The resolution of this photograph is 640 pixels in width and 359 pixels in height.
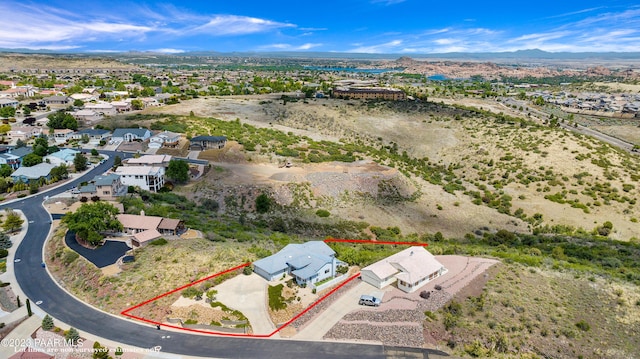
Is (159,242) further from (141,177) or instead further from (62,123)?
(62,123)

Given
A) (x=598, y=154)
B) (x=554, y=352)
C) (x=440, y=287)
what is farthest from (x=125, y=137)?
(x=598, y=154)

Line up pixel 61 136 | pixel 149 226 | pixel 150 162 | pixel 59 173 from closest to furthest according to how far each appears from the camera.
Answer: pixel 149 226 → pixel 59 173 → pixel 150 162 → pixel 61 136

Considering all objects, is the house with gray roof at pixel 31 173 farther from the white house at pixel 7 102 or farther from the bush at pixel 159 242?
the white house at pixel 7 102

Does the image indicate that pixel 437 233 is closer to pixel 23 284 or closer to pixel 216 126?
pixel 23 284

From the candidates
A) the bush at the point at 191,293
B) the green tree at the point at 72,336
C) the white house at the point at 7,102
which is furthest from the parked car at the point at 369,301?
the white house at the point at 7,102

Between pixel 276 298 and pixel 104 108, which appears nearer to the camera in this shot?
pixel 276 298

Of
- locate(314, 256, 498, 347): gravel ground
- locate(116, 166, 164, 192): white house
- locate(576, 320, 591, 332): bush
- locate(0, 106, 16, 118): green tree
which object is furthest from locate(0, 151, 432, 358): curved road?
locate(0, 106, 16, 118): green tree

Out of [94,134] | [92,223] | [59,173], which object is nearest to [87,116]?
[94,134]

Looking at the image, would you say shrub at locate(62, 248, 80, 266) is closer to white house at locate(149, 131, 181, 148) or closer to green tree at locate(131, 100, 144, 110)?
white house at locate(149, 131, 181, 148)
